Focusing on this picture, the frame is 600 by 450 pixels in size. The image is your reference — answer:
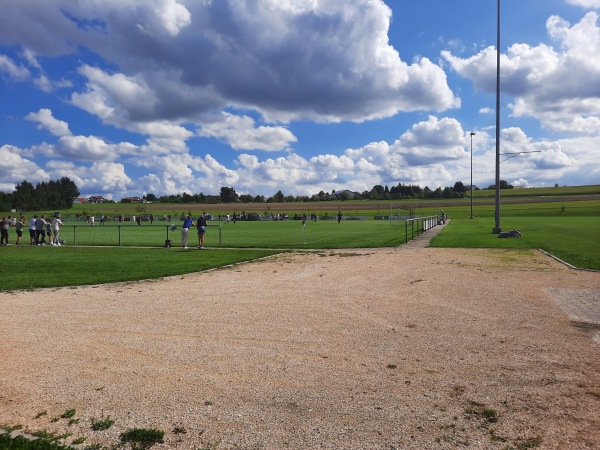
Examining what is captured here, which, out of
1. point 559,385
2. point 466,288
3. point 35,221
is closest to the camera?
point 559,385

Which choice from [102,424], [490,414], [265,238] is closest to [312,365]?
[490,414]

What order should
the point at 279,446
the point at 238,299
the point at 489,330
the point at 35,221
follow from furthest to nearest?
1. the point at 35,221
2. the point at 238,299
3. the point at 489,330
4. the point at 279,446

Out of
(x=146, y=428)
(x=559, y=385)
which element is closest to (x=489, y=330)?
(x=559, y=385)

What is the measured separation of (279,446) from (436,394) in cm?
202

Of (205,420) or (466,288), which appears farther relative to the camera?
(466,288)

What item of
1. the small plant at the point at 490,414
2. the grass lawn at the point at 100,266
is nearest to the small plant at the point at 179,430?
the small plant at the point at 490,414

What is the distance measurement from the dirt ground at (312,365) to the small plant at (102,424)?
6 centimetres

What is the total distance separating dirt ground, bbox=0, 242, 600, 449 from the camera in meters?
4.40

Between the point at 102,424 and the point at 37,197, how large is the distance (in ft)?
478

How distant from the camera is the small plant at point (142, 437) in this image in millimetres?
4129

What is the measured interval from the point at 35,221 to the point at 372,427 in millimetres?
29388

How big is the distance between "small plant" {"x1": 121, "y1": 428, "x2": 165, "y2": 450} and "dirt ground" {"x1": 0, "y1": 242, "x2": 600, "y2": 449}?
0.35ft

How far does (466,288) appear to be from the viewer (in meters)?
11.8

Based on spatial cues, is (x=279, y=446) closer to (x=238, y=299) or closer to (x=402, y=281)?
(x=238, y=299)
